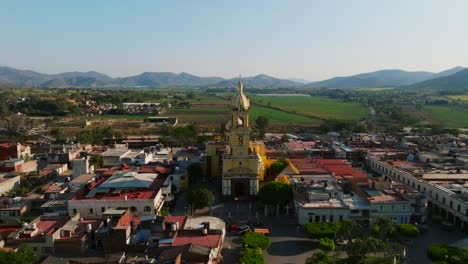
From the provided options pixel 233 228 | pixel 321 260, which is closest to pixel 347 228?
pixel 321 260

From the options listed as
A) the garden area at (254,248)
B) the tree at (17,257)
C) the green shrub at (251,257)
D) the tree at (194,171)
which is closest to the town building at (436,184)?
the garden area at (254,248)

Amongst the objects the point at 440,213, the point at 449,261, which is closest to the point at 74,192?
the point at 449,261

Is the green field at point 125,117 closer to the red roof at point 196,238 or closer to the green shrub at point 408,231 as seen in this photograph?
the red roof at point 196,238

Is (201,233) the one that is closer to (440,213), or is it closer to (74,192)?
(74,192)

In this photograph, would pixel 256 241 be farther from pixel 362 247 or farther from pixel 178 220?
pixel 362 247

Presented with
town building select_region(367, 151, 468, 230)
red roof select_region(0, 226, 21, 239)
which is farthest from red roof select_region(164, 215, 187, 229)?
town building select_region(367, 151, 468, 230)
